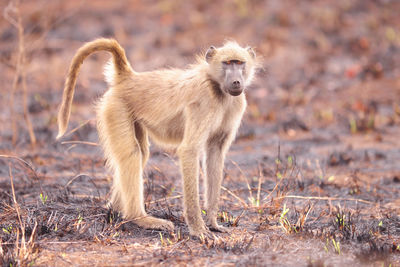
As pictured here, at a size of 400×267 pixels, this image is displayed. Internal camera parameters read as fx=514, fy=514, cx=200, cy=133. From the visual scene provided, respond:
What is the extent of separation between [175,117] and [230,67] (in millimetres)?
610

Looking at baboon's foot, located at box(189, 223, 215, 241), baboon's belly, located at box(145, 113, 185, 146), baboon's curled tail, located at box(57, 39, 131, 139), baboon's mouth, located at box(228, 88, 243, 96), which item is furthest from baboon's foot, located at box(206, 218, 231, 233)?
baboon's curled tail, located at box(57, 39, 131, 139)

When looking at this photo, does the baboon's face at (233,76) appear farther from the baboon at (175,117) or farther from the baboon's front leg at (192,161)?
the baboon's front leg at (192,161)

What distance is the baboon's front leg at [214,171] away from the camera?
158 inches

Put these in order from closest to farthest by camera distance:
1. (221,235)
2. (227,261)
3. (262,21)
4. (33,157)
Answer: (227,261) → (221,235) → (33,157) → (262,21)

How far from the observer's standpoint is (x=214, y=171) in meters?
4.06

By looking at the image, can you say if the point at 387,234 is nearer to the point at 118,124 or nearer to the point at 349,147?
the point at 118,124

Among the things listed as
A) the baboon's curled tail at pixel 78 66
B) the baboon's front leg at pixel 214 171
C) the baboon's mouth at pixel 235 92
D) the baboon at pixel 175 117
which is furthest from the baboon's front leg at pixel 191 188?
the baboon's curled tail at pixel 78 66

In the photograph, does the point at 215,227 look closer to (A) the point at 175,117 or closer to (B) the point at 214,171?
(B) the point at 214,171

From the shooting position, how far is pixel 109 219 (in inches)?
158

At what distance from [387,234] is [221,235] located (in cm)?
132

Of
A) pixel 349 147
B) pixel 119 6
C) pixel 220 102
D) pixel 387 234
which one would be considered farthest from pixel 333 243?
pixel 119 6

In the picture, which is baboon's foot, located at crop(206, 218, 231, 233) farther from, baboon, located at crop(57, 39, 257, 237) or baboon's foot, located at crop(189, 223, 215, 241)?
baboon's foot, located at crop(189, 223, 215, 241)

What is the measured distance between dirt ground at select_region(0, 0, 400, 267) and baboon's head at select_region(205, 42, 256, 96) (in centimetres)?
65

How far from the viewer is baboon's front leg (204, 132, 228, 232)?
4011mm
